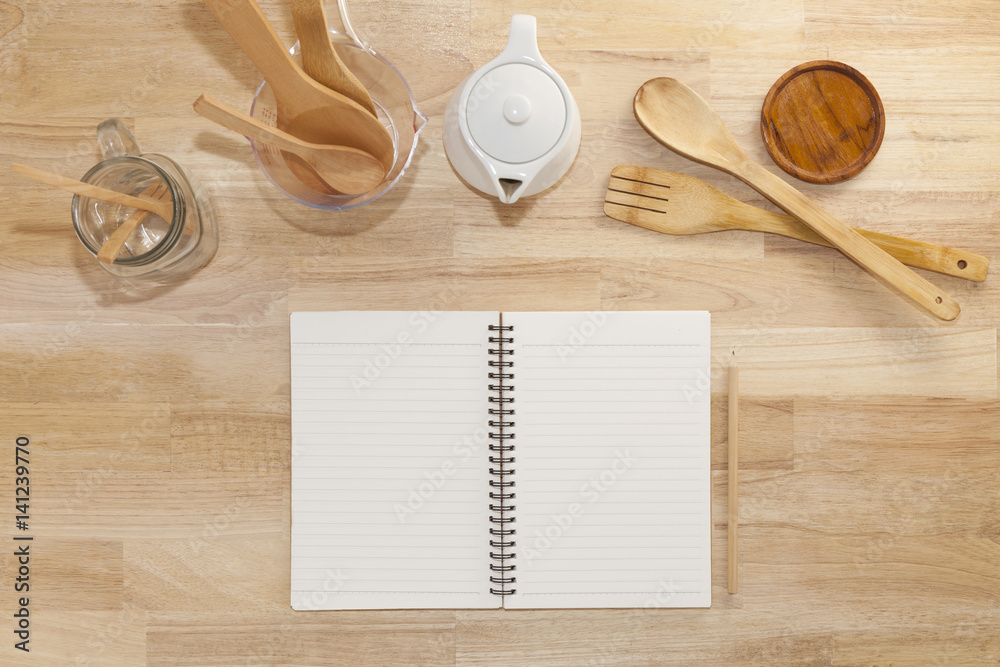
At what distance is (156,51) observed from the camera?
80 cm

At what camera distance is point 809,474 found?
31.6 inches

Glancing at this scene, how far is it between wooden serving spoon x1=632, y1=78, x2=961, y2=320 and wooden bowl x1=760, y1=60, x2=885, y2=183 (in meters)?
0.04

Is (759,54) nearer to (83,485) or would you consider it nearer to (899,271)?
(899,271)

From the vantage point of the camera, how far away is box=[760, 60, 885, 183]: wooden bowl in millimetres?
777

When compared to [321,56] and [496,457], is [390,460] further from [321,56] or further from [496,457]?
[321,56]

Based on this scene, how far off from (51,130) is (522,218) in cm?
60

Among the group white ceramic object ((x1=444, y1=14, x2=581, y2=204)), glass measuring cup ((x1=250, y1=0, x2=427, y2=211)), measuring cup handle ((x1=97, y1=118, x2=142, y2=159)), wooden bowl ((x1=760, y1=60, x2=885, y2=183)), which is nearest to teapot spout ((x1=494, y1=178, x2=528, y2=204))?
white ceramic object ((x1=444, y1=14, x2=581, y2=204))

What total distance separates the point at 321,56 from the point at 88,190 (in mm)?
283

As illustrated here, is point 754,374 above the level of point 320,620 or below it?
above

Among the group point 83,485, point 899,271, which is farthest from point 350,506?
point 899,271

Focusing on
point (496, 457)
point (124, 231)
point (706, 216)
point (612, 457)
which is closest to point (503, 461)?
point (496, 457)

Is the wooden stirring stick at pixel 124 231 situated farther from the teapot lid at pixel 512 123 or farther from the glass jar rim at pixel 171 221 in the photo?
the teapot lid at pixel 512 123

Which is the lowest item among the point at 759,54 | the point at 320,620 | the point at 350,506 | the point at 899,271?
the point at 320,620

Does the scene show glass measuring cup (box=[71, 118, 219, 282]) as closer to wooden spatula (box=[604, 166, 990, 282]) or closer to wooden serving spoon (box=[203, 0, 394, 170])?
wooden serving spoon (box=[203, 0, 394, 170])
